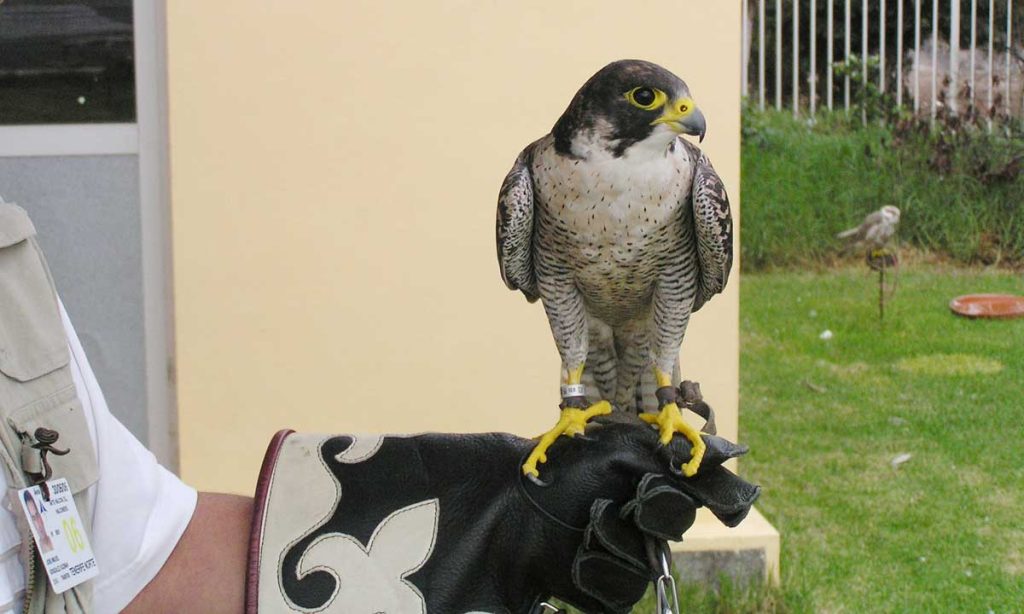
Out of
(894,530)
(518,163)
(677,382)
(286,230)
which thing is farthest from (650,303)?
(894,530)

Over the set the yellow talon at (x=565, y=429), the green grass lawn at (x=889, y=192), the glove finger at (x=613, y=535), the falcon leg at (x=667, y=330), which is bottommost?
the green grass lawn at (x=889, y=192)

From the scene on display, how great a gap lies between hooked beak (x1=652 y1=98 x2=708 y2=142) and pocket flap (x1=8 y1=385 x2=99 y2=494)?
836 millimetres

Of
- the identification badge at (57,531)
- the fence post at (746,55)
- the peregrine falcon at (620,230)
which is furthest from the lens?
the fence post at (746,55)

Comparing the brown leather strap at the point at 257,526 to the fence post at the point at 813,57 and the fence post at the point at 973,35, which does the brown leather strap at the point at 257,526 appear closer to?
the fence post at the point at 813,57

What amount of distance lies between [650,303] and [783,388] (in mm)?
3644

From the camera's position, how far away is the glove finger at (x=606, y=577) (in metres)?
1.57

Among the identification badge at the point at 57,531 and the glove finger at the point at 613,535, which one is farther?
the glove finger at the point at 613,535

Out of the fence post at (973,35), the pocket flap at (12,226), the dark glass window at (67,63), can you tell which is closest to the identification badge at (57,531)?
the pocket flap at (12,226)

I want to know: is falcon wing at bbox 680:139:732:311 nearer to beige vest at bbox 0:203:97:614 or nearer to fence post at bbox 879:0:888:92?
beige vest at bbox 0:203:97:614

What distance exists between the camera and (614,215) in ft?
5.61

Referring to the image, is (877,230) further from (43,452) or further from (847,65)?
(43,452)

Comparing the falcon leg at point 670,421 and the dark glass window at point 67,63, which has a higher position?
the dark glass window at point 67,63

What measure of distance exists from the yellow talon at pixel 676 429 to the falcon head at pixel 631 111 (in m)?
0.37

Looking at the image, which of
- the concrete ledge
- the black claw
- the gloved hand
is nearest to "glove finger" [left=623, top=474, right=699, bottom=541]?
the gloved hand
